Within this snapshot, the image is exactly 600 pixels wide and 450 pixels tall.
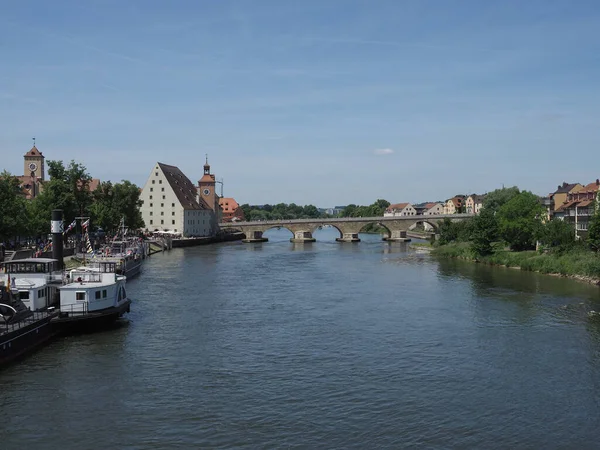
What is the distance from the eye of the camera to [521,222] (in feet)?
253

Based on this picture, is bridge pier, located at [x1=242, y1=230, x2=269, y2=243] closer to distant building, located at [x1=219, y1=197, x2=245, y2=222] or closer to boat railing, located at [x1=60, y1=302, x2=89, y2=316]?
distant building, located at [x1=219, y1=197, x2=245, y2=222]

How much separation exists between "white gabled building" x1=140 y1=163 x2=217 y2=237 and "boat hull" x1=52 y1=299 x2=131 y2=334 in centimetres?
8160

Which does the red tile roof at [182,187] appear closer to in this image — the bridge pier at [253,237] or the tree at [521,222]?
the bridge pier at [253,237]

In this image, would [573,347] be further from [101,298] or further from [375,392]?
[101,298]

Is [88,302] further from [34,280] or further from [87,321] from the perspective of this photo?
[34,280]

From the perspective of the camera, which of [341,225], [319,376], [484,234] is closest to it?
[319,376]

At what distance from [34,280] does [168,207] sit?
85.5m

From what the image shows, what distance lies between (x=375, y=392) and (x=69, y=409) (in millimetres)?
11547

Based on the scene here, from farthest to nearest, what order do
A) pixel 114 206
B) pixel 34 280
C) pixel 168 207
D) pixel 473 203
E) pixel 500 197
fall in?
pixel 473 203 → pixel 168 207 → pixel 500 197 → pixel 114 206 → pixel 34 280

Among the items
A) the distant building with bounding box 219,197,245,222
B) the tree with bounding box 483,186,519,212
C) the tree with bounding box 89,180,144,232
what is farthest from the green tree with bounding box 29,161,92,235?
the distant building with bounding box 219,197,245,222

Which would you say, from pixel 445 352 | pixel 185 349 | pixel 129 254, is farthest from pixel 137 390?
pixel 129 254

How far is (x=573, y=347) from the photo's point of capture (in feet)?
101

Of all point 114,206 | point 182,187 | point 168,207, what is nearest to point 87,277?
point 114,206

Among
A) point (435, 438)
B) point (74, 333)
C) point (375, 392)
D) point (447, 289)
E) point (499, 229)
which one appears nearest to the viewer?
point (435, 438)
